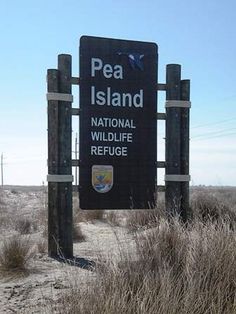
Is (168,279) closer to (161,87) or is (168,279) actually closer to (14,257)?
(14,257)

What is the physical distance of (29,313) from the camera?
16.1ft

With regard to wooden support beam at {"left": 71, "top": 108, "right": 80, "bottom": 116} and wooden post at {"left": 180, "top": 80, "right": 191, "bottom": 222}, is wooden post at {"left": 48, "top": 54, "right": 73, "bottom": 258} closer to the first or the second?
wooden support beam at {"left": 71, "top": 108, "right": 80, "bottom": 116}

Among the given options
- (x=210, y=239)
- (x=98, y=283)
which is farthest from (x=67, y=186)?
(x=98, y=283)

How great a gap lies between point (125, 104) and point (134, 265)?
4481 millimetres

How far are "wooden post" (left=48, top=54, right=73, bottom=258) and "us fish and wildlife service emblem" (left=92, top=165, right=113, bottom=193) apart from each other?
0.42m

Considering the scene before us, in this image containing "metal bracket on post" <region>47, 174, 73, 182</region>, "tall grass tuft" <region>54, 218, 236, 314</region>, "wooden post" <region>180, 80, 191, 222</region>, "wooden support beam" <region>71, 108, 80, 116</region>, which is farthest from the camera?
"wooden post" <region>180, 80, 191, 222</region>

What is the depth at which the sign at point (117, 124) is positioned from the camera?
357 inches

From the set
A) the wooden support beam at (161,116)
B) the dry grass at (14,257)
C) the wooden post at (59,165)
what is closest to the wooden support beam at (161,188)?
the wooden support beam at (161,116)

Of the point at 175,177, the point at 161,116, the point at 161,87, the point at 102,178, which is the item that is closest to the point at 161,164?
the point at 175,177

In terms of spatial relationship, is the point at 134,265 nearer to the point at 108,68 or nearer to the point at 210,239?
the point at 210,239

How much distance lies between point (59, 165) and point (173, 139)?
86.3 inches

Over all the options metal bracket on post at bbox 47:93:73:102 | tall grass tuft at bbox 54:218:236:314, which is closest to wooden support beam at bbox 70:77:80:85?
metal bracket on post at bbox 47:93:73:102

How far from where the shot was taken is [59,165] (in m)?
8.82

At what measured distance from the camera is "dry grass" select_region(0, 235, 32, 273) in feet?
24.4
